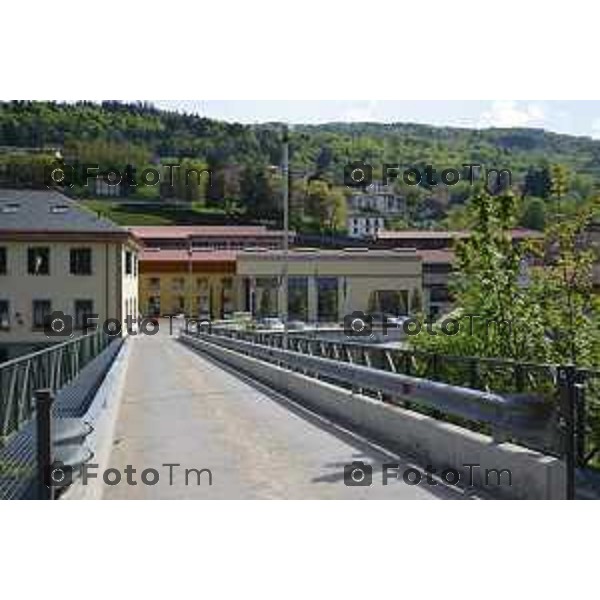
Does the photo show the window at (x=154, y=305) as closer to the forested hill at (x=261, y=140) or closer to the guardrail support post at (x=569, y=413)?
the forested hill at (x=261, y=140)

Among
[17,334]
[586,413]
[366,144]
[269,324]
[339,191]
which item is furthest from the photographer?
[339,191]

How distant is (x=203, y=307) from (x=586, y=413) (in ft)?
330

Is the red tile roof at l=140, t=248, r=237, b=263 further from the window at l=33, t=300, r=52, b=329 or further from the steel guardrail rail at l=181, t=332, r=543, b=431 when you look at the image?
the steel guardrail rail at l=181, t=332, r=543, b=431

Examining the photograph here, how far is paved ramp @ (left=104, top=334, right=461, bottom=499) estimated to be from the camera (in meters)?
9.31

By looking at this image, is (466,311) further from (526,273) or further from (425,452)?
(425,452)

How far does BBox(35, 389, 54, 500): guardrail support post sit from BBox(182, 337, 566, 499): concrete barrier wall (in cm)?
347

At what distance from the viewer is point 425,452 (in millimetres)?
11062

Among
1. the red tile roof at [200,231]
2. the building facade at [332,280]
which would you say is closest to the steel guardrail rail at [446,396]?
the building facade at [332,280]

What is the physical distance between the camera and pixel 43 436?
7.53m

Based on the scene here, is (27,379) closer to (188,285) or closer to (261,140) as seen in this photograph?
(188,285)

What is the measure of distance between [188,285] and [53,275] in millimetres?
41069

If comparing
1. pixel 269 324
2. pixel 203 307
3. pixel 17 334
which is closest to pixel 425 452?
pixel 17 334

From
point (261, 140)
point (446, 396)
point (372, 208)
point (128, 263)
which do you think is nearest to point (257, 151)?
point (261, 140)

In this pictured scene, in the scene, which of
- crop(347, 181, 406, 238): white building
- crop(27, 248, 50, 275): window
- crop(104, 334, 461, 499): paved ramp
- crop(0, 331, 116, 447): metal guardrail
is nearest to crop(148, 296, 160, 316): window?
crop(27, 248, 50, 275): window
